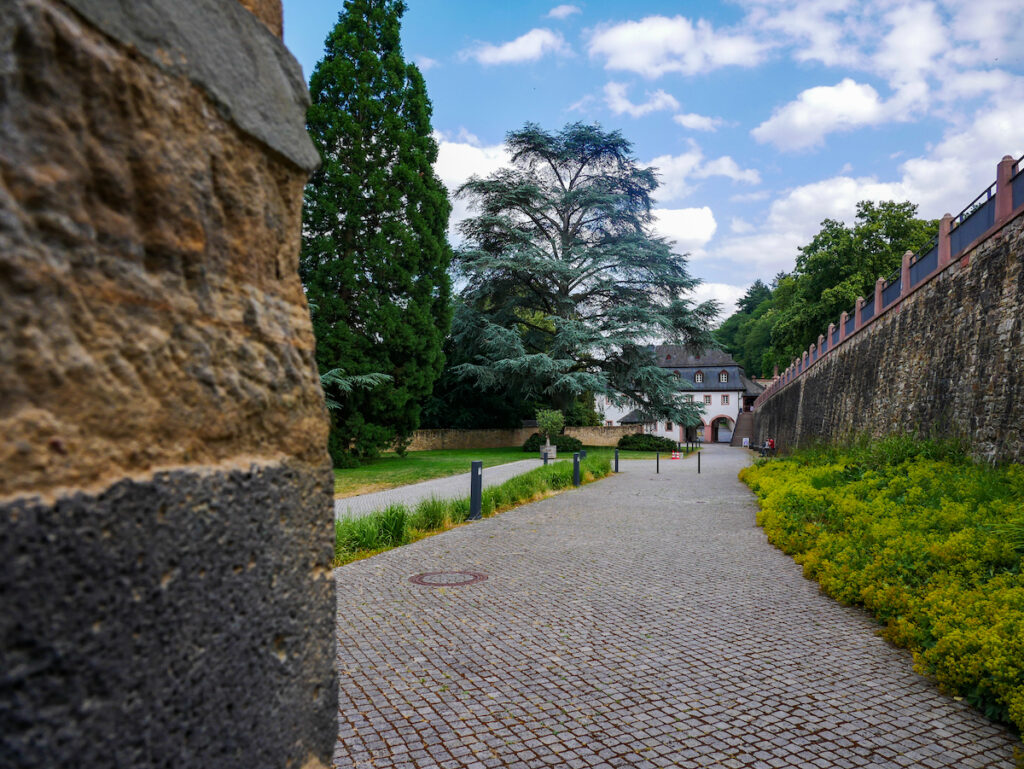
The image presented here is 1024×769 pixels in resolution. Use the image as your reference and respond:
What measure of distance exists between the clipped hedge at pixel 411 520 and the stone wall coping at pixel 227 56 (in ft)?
15.2

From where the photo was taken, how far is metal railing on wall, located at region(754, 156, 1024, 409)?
10.0 m

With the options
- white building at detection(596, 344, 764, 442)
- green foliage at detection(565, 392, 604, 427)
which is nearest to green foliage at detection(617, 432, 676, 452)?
green foliage at detection(565, 392, 604, 427)

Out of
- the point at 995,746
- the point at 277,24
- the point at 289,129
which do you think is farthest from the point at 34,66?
the point at 995,746

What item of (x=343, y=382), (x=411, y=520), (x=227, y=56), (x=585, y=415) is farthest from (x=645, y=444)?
(x=227, y=56)

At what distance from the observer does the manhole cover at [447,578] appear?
6715 millimetres

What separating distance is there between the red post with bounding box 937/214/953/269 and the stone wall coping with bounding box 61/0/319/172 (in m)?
14.2

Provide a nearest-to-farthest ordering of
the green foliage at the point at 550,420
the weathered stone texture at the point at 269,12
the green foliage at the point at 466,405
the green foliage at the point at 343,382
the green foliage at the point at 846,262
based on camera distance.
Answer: the weathered stone texture at the point at 269,12 → the green foliage at the point at 343,382 → the green foliage at the point at 550,420 → the green foliage at the point at 846,262 → the green foliage at the point at 466,405

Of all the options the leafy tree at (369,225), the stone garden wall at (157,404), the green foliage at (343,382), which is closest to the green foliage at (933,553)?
the stone garden wall at (157,404)

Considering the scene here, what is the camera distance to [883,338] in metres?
16.5

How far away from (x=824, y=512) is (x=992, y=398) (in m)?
3.11

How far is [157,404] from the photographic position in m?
1.24

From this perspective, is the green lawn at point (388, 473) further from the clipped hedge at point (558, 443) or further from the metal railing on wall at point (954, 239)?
the metal railing on wall at point (954, 239)

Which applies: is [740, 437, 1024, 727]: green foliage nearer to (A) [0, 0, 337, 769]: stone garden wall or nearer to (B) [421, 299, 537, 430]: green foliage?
(A) [0, 0, 337, 769]: stone garden wall

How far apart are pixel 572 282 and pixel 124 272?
35.6 meters
